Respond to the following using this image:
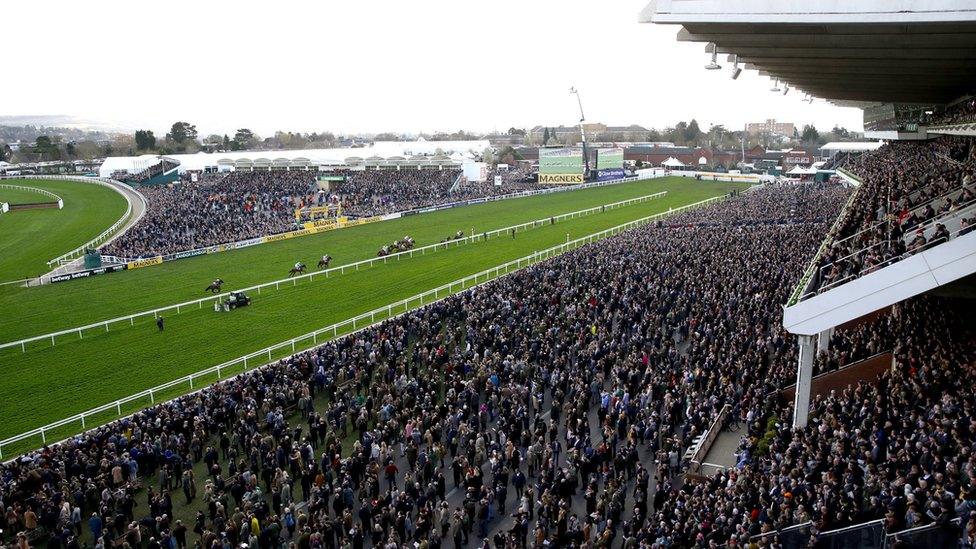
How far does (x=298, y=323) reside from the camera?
22.9 metres

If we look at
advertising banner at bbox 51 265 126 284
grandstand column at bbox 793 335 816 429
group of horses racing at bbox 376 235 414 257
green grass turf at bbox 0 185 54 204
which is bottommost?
advertising banner at bbox 51 265 126 284

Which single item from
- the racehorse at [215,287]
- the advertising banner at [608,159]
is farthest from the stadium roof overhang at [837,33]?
the advertising banner at [608,159]

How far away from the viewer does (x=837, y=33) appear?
1026cm

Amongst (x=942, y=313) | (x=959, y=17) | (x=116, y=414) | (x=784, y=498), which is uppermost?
(x=959, y=17)

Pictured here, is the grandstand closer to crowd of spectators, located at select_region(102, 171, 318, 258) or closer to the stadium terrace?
the stadium terrace

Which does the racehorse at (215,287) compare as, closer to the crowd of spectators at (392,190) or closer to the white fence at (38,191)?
the crowd of spectators at (392,190)

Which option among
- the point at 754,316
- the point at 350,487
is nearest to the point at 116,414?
the point at 350,487

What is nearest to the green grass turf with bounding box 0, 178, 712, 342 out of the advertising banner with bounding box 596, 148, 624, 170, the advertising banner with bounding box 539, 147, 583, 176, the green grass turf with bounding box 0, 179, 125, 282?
the green grass turf with bounding box 0, 179, 125, 282

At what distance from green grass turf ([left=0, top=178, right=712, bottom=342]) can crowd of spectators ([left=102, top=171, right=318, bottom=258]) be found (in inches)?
101

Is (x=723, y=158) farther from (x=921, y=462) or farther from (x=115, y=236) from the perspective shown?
(x=921, y=462)

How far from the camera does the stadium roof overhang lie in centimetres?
848

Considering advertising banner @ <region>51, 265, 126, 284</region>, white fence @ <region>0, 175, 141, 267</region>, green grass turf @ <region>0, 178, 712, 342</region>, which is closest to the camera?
green grass turf @ <region>0, 178, 712, 342</region>

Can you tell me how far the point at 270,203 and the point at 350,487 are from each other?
42.5m

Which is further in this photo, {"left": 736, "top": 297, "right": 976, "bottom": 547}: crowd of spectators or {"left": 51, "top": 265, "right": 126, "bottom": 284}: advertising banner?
{"left": 51, "top": 265, "right": 126, "bottom": 284}: advertising banner
